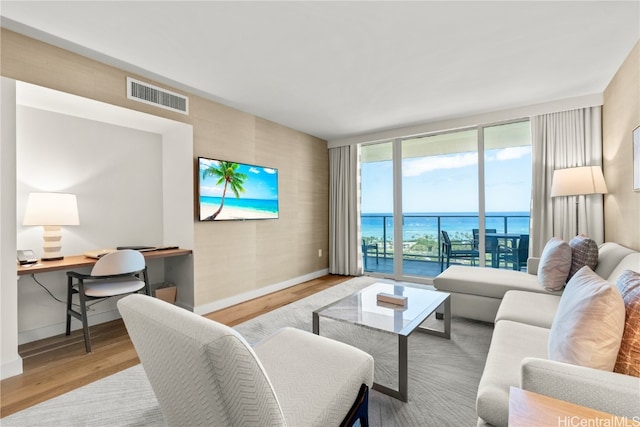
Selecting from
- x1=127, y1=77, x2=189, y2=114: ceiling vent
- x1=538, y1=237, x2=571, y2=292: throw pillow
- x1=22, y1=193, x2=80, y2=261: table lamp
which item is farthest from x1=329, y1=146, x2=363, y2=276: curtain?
x1=22, y1=193, x2=80, y2=261: table lamp

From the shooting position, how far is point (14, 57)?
2.11 m

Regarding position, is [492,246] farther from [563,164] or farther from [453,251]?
[563,164]

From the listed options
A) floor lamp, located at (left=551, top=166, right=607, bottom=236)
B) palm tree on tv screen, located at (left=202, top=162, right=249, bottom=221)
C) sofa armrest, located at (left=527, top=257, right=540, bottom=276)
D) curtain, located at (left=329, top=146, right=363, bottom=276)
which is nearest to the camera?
floor lamp, located at (left=551, top=166, right=607, bottom=236)

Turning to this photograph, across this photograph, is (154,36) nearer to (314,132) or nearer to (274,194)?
(274,194)

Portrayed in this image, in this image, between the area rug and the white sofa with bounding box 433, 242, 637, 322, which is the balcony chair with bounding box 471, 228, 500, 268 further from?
the area rug

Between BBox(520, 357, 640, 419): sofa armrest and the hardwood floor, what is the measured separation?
2.60 m

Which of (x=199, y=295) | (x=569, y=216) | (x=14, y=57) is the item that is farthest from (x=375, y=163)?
(x=14, y=57)

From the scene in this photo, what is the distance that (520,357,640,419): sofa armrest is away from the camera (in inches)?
35.7

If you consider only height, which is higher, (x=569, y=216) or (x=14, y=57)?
(x=14, y=57)

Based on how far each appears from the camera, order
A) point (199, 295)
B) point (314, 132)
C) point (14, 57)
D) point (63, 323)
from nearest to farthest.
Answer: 1. point (14, 57)
2. point (63, 323)
3. point (199, 295)
4. point (314, 132)

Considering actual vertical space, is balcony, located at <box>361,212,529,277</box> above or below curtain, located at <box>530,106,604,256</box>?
below

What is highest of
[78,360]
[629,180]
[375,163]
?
[375,163]

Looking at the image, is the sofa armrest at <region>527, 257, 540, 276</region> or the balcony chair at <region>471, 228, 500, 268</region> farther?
the balcony chair at <region>471, 228, 500, 268</region>

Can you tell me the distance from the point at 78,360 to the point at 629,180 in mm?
4847
